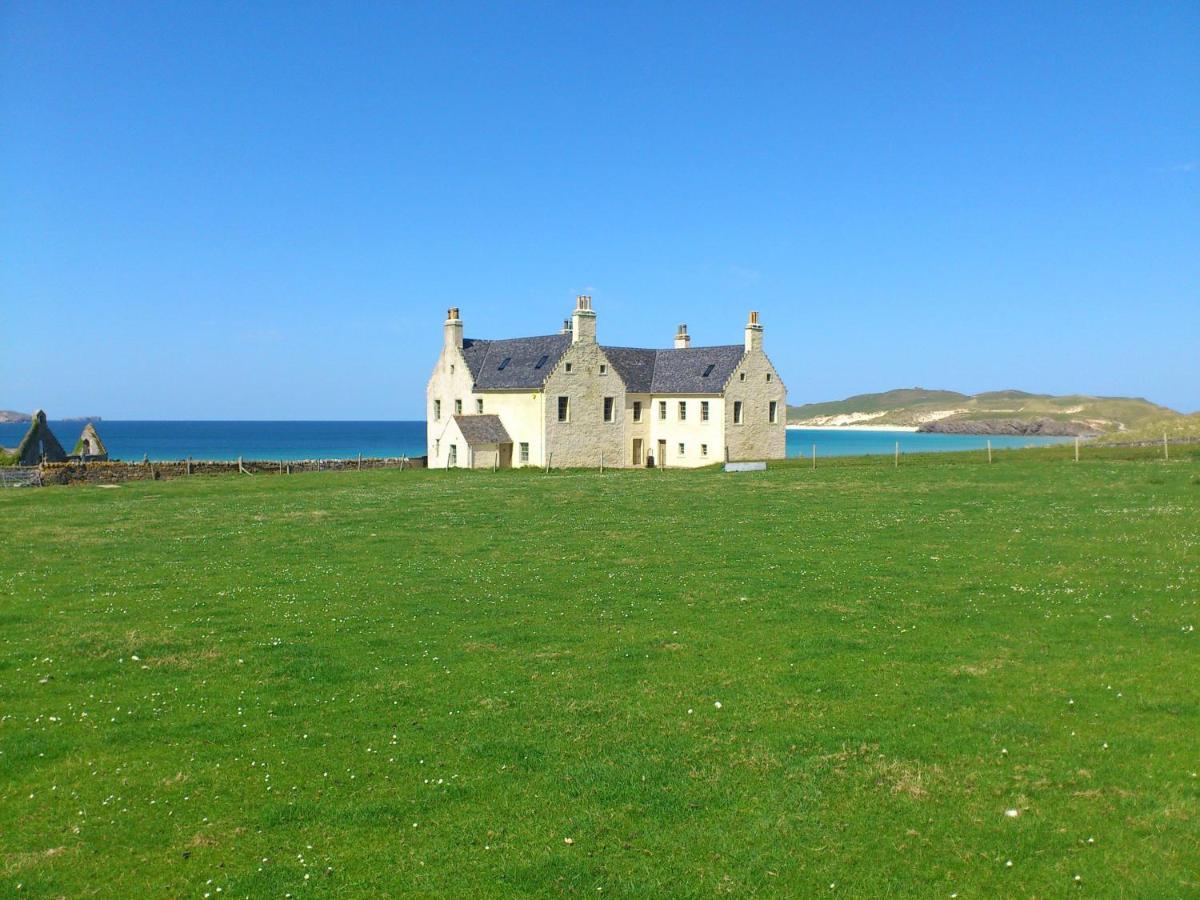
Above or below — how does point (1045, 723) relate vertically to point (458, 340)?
below

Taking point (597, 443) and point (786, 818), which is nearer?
point (786, 818)

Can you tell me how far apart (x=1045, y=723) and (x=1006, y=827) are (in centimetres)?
312

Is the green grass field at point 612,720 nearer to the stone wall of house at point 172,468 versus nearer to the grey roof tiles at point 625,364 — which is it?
the stone wall of house at point 172,468

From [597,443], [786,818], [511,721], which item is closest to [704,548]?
[511,721]

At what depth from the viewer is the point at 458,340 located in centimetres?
7744

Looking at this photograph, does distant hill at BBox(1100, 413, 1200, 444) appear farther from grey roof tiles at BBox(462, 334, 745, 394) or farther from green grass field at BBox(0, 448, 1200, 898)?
green grass field at BBox(0, 448, 1200, 898)

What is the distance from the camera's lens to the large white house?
2803 inches

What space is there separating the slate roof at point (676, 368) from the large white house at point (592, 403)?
0.12 meters

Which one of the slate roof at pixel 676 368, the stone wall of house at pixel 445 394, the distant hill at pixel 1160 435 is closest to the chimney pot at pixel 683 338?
the slate roof at pixel 676 368

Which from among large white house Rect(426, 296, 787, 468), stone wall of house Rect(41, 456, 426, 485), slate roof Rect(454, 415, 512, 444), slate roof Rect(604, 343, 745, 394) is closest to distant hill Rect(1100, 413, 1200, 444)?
large white house Rect(426, 296, 787, 468)

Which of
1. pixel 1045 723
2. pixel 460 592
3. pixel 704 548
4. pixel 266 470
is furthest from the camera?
pixel 266 470

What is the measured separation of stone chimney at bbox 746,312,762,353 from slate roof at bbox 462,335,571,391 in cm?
1560

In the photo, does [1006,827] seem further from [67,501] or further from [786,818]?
[67,501]

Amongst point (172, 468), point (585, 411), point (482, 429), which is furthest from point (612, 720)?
point (172, 468)
